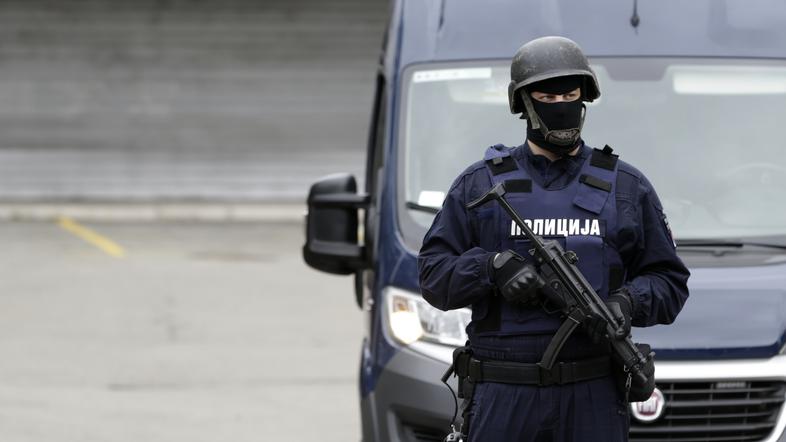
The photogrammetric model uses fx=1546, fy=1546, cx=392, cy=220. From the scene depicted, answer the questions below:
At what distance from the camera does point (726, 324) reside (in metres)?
4.96

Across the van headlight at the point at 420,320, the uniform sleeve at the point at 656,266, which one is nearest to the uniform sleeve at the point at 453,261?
the uniform sleeve at the point at 656,266

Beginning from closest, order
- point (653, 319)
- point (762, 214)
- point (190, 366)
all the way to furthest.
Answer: point (653, 319) < point (762, 214) < point (190, 366)

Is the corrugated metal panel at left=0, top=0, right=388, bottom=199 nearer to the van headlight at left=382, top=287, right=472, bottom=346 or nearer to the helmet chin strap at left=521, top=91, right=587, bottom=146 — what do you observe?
the van headlight at left=382, top=287, right=472, bottom=346

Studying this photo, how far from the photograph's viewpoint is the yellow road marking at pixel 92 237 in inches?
619

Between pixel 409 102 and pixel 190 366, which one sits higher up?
pixel 409 102

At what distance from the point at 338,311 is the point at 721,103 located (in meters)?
6.20

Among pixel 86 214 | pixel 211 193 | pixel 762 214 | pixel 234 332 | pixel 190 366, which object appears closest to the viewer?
pixel 762 214

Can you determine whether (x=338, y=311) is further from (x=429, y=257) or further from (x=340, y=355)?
(x=429, y=257)

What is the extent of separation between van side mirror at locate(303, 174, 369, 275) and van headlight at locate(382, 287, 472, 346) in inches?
19.9

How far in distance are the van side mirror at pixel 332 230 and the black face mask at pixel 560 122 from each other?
2.08m

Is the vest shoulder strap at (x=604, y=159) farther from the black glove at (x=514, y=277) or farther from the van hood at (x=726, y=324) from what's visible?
the van hood at (x=726, y=324)

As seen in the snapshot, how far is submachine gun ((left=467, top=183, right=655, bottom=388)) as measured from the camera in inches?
147

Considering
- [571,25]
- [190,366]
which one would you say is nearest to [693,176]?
[571,25]

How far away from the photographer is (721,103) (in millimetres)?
5785
